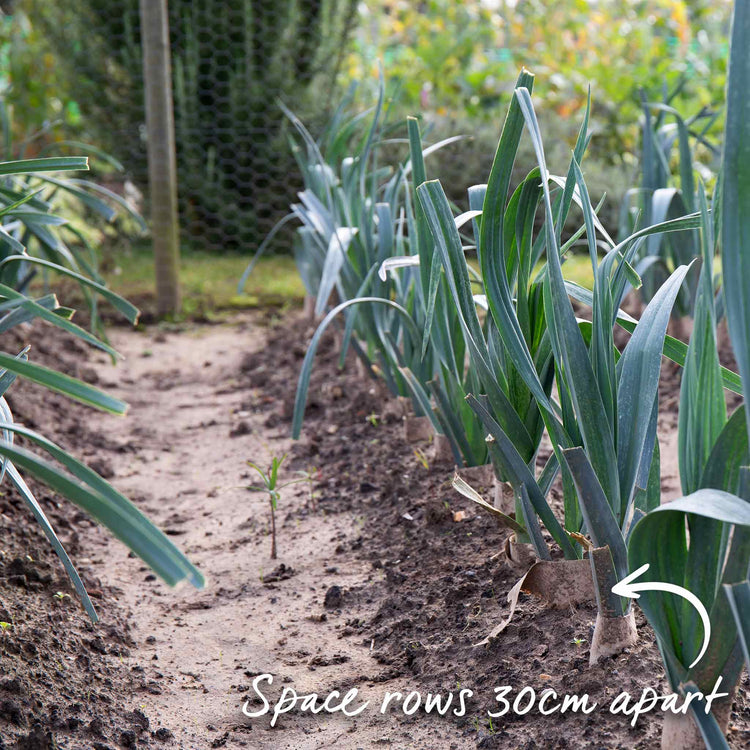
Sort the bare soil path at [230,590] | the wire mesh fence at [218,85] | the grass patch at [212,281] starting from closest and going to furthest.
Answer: the bare soil path at [230,590]
the grass patch at [212,281]
the wire mesh fence at [218,85]

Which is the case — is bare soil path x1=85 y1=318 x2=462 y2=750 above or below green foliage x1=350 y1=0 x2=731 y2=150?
below

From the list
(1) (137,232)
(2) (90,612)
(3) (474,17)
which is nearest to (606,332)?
(2) (90,612)

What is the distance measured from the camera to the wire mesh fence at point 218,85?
402cm

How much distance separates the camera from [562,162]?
4301mm

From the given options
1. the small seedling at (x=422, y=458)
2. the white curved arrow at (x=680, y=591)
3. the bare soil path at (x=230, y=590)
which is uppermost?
the white curved arrow at (x=680, y=591)

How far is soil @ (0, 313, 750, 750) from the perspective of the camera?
3.00 feet

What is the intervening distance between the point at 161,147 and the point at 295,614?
2.37 meters

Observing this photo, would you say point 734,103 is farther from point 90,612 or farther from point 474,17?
point 474,17

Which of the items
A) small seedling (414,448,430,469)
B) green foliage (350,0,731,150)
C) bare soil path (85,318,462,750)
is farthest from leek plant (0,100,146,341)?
green foliage (350,0,731,150)

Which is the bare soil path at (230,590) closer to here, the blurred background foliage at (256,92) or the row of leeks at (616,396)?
the row of leeks at (616,396)

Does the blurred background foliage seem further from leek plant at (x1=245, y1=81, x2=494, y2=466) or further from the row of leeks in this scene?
the row of leeks

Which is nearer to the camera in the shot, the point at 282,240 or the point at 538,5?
the point at 282,240

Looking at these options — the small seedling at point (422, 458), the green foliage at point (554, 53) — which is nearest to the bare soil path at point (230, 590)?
the small seedling at point (422, 458)

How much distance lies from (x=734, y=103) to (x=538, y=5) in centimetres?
597
